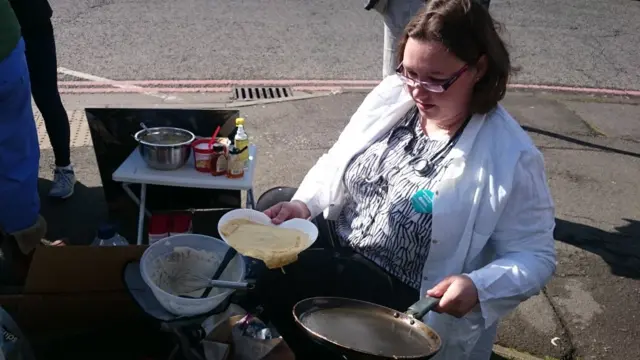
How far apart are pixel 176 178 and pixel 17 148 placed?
68cm

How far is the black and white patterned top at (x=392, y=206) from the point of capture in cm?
199

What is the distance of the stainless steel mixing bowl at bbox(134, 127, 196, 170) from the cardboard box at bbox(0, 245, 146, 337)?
0.91 metres

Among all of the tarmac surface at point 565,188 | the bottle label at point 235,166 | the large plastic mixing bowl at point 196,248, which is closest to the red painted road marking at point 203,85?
the tarmac surface at point 565,188

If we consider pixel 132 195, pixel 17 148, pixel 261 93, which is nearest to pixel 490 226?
pixel 132 195

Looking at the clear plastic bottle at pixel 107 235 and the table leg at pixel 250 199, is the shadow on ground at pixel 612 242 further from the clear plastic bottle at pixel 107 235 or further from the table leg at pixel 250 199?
the clear plastic bottle at pixel 107 235

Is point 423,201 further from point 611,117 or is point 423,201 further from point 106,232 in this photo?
point 611,117

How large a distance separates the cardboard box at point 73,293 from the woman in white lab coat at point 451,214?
0.48 m

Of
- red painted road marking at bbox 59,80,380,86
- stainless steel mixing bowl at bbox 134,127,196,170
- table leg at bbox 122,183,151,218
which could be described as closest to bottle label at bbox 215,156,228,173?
stainless steel mixing bowl at bbox 134,127,196,170

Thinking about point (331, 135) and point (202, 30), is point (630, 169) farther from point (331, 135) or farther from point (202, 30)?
point (202, 30)

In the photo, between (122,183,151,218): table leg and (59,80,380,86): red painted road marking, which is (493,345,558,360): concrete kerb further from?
(59,80,380,86): red painted road marking

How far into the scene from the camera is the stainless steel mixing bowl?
282 cm

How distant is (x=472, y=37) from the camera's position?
188 cm

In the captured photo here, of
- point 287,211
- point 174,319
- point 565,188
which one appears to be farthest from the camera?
point 565,188

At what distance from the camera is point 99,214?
3.52 m
